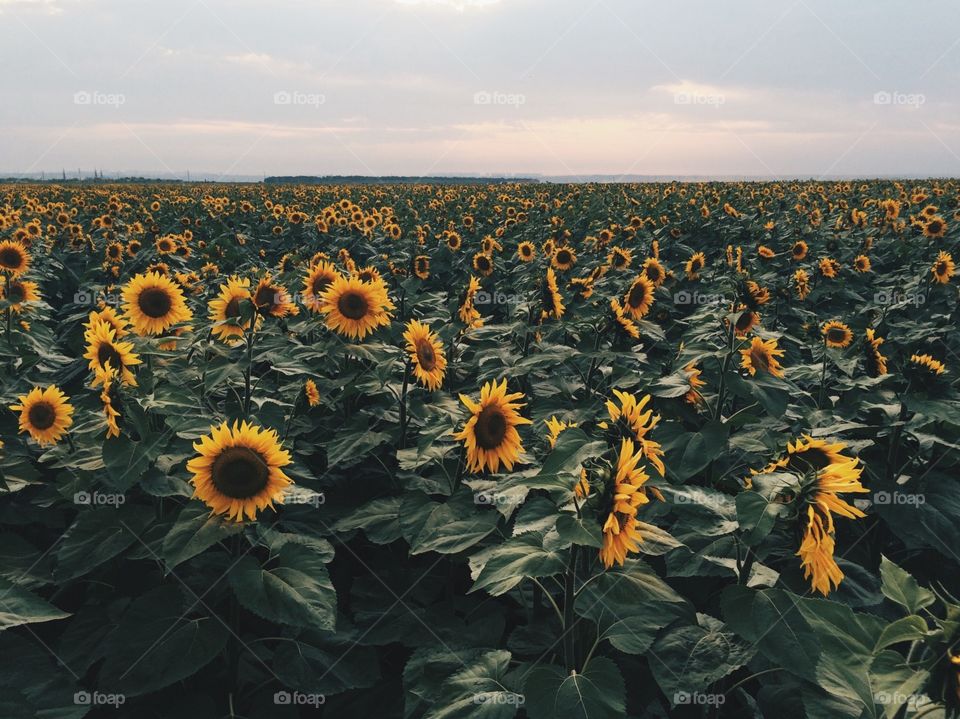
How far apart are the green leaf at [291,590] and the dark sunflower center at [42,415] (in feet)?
6.22

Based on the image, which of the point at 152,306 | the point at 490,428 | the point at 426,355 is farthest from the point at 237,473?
the point at 152,306

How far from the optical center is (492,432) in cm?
333

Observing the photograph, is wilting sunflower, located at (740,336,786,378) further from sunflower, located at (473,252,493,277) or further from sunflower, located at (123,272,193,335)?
sunflower, located at (473,252,493,277)

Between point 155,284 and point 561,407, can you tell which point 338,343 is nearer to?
point 561,407

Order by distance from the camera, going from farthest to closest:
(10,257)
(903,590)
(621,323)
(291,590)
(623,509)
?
(10,257) < (621,323) < (291,590) < (623,509) < (903,590)

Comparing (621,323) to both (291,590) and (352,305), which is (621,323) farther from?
(291,590)

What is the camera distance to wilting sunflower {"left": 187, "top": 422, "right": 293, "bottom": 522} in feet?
9.14

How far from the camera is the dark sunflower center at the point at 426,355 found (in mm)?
4113

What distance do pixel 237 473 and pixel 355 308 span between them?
185cm

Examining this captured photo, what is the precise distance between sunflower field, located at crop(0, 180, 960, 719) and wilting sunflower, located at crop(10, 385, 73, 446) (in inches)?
0.8

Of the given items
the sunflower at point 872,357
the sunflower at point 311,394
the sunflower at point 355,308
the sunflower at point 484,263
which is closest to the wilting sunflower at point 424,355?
the sunflower at point 355,308

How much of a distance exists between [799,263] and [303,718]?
460 inches

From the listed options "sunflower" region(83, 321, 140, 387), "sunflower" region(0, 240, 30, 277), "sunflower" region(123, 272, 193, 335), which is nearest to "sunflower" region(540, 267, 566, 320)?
"sunflower" region(123, 272, 193, 335)

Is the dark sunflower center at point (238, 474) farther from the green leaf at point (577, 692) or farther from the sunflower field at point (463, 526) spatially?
the green leaf at point (577, 692)
